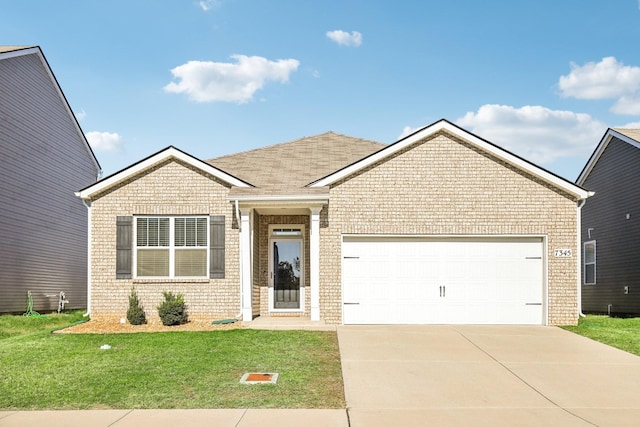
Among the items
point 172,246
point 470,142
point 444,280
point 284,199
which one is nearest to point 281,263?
point 284,199

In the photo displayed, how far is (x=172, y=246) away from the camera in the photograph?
55.1 ft

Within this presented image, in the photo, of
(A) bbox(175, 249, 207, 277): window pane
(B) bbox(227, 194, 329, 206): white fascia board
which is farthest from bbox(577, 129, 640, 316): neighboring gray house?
(A) bbox(175, 249, 207, 277): window pane

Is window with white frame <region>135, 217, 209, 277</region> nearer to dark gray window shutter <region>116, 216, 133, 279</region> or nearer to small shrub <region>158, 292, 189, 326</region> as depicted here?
dark gray window shutter <region>116, 216, 133, 279</region>

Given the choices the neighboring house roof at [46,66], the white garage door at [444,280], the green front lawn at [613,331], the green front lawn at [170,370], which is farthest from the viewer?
the neighboring house roof at [46,66]

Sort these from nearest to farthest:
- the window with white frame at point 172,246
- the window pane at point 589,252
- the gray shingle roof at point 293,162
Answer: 1. the window with white frame at point 172,246
2. the gray shingle roof at point 293,162
3. the window pane at point 589,252

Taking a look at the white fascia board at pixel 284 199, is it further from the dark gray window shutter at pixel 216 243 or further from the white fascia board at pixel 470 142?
the dark gray window shutter at pixel 216 243

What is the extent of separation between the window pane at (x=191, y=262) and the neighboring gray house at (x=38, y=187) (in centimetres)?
718

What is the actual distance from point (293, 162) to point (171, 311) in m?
6.37

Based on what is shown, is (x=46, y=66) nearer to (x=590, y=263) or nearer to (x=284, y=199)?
(x=284, y=199)

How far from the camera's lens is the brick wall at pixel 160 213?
54.5 ft

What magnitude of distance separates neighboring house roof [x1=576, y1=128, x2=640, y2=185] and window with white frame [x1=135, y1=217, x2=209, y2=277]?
46.8ft

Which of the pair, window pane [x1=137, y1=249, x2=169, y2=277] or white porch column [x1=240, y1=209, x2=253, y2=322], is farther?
window pane [x1=137, y1=249, x2=169, y2=277]

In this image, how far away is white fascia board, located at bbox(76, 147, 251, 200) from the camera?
55.0 feet

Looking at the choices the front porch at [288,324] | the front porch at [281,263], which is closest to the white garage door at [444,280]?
the front porch at [288,324]
